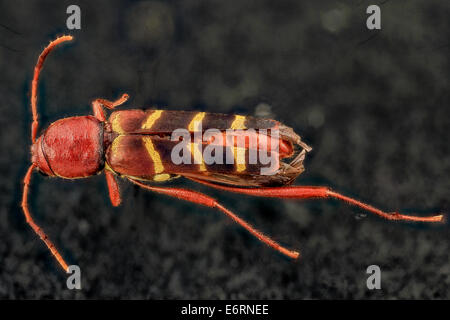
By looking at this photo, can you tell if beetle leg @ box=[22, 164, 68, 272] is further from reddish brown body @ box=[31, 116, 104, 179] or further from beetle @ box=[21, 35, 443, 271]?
reddish brown body @ box=[31, 116, 104, 179]

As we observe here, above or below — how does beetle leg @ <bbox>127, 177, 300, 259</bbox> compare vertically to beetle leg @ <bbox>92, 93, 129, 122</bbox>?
below

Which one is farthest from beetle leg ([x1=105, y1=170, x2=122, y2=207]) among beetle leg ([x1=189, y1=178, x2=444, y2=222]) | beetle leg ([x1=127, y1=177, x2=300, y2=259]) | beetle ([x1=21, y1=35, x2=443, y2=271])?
beetle leg ([x1=189, y1=178, x2=444, y2=222])

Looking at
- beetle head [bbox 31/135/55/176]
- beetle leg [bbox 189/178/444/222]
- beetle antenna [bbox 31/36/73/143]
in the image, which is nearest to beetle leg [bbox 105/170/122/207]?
beetle head [bbox 31/135/55/176]

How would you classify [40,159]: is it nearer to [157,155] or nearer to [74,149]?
[74,149]

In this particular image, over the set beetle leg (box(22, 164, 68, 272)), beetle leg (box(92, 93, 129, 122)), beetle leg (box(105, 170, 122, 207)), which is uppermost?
beetle leg (box(92, 93, 129, 122))

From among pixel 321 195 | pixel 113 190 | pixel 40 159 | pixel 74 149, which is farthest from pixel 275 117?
pixel 40 159

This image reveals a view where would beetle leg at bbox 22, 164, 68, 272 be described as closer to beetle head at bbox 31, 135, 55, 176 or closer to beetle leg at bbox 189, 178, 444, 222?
beetle head at bbox 31, 135, 55, 176

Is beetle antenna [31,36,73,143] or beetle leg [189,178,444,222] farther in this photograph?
beetle antenna [31,36,73,143]

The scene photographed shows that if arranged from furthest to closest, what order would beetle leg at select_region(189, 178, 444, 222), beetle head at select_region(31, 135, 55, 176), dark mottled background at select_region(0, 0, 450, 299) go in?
beetle head at select_region(31, 135, 55, 176) < dark mottled background at select_region(0, 0, 450, 299) < beetle leg at select_region(189, 178, 444, 222)

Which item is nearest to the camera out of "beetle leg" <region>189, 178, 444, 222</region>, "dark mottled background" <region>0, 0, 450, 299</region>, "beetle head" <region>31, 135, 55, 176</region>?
"beetle leg" <region>189, 178, 444, 222</region>
